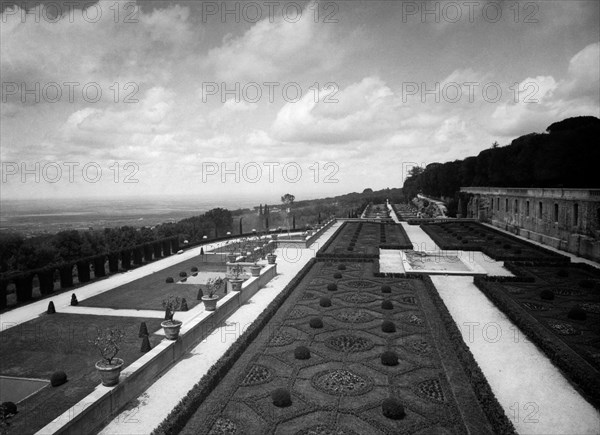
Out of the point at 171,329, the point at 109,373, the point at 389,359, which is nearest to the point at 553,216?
the point at 389,359

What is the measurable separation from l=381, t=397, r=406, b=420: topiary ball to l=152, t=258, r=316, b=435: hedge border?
5.26 m

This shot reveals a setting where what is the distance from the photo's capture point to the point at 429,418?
10.6m

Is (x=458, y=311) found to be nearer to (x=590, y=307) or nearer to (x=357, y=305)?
(x=357, y=305)

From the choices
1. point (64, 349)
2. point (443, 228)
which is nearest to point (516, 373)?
point (64, 349)

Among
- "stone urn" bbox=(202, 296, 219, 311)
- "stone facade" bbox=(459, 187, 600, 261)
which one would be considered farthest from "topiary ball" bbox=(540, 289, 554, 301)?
"stone urn" bbox=(202, 296, 219, 311)

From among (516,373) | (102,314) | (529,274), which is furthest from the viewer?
(529,274)

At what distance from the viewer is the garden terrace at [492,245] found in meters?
31.6

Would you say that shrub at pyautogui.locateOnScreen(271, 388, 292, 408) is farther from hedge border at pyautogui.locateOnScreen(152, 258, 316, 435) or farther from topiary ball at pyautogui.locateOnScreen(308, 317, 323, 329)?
topiary ball at pyautogui.locateOnScreen(308, 317, 323, 329)

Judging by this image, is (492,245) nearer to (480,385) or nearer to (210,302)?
(480,385)

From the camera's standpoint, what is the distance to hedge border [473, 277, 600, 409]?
11812 mm

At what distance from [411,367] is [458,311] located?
747 cm

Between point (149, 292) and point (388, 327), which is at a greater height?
point (388, 327)

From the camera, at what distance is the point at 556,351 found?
46.0 feet

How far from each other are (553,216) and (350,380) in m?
36.0
